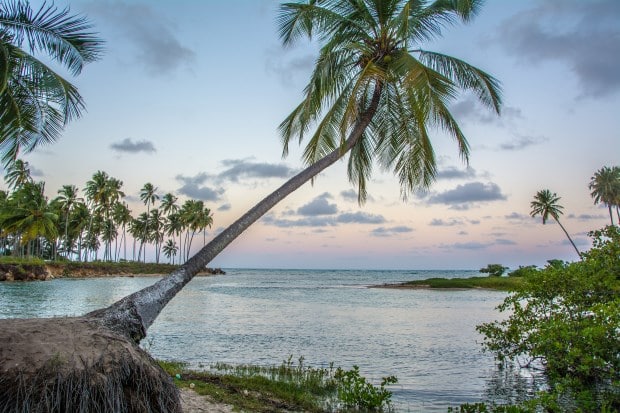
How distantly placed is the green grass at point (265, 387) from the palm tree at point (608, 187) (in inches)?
2334

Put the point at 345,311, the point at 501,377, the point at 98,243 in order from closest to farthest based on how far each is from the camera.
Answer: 1. the point at 501,377
2. the point at 345,311
3. the point at 98,243

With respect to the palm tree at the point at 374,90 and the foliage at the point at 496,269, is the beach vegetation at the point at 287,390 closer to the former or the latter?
the palm tree at the point at 374,90

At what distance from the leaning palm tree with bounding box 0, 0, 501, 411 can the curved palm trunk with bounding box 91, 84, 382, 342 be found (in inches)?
0.7

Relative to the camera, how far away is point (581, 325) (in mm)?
8906

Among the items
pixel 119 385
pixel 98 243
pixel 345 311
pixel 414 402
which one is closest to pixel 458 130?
Answer: pixel 414 402

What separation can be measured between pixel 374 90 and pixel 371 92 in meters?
0.93

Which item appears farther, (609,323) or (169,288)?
(609,323)

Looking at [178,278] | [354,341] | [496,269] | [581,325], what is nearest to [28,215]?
[354,341]

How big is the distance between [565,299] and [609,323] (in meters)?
1.77

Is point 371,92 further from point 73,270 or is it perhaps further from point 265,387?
point 73,270

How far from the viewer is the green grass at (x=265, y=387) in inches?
338

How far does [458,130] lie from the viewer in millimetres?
9648

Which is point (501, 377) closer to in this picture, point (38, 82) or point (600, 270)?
point (600, 270)

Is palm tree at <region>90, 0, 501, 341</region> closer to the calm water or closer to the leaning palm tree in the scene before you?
the leaning palm tree
